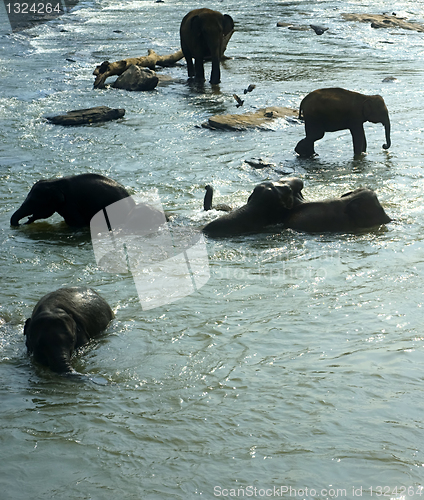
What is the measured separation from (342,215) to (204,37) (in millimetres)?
11072

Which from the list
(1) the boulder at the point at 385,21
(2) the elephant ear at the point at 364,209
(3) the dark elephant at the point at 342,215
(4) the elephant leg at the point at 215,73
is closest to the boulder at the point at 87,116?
(4) the elephant leg at the point at 215,73

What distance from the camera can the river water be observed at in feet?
12.3

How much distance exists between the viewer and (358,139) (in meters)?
→ 10.8

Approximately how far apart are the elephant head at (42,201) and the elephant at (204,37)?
1028 cm

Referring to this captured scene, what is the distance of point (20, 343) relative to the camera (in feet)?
16.6

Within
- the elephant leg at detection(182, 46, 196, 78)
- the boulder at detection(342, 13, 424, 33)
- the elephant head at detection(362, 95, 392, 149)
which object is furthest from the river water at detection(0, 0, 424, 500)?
the boulder at detection(342, 13, 424, 33)

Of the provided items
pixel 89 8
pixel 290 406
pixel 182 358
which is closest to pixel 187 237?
pixel 182 358

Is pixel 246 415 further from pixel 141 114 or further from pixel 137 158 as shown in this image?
pixel 141 114

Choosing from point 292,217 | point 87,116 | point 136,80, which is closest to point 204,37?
point 136,80

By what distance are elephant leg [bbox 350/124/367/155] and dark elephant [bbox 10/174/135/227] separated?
14.6ft

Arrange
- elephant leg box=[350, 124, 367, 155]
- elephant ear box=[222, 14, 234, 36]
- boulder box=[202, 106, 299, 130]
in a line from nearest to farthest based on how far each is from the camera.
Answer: elephant leg box=[350, 124, 367, 155] < boulder box=[202, 106, 299, 130] < elephant ear box=[222, 14, 234, 36]

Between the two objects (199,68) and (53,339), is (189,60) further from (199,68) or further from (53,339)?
(53,339)

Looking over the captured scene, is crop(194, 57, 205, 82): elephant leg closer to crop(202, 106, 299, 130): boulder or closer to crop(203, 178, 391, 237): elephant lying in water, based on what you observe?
crop(202, 106, 299, 130): boulder

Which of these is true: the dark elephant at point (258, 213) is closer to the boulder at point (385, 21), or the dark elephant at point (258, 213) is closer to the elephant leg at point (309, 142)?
the elephant leg at point (309, 142)
